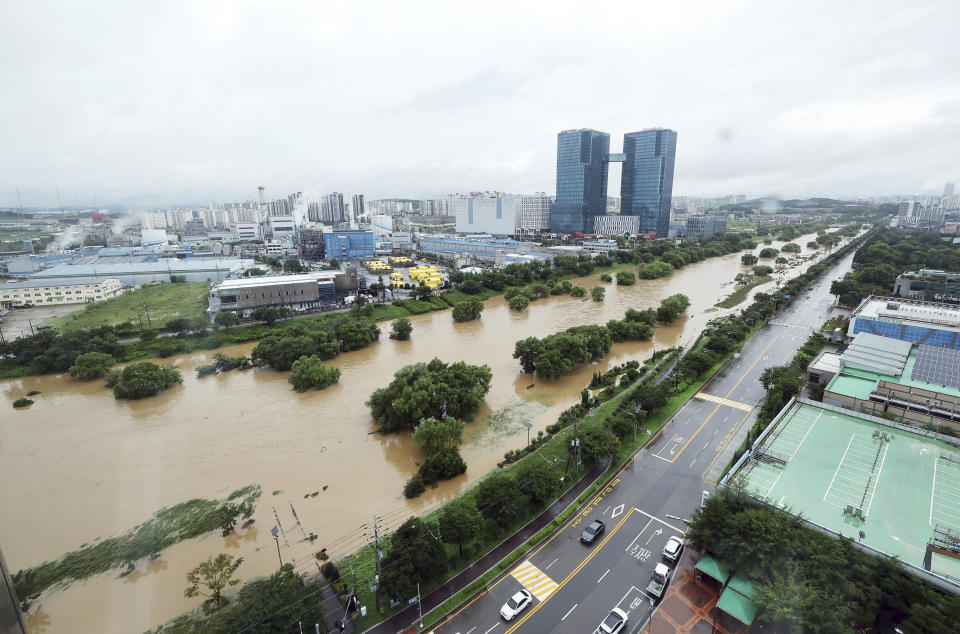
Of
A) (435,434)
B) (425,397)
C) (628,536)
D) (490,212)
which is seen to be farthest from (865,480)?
(490,212)

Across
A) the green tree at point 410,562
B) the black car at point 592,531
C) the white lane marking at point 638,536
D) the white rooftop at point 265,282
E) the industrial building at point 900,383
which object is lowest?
the white lane marking at point 638,536

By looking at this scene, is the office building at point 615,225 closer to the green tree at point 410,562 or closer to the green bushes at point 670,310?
the green bushes at point 670,310

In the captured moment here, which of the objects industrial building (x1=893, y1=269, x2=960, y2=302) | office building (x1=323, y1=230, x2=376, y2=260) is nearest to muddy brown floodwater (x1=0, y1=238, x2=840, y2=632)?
industrial building (x1=893, y1=269, x2=960, y2=302)

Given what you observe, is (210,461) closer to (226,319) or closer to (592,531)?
(592,531)

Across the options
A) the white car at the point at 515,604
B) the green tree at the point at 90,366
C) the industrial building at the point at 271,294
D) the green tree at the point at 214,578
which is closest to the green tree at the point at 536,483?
the white car at the point at 515,604

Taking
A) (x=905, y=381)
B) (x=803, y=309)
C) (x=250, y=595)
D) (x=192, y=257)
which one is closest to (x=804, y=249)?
(x=803, y=309)

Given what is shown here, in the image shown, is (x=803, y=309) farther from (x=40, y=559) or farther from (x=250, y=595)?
(x=40, y=559)
